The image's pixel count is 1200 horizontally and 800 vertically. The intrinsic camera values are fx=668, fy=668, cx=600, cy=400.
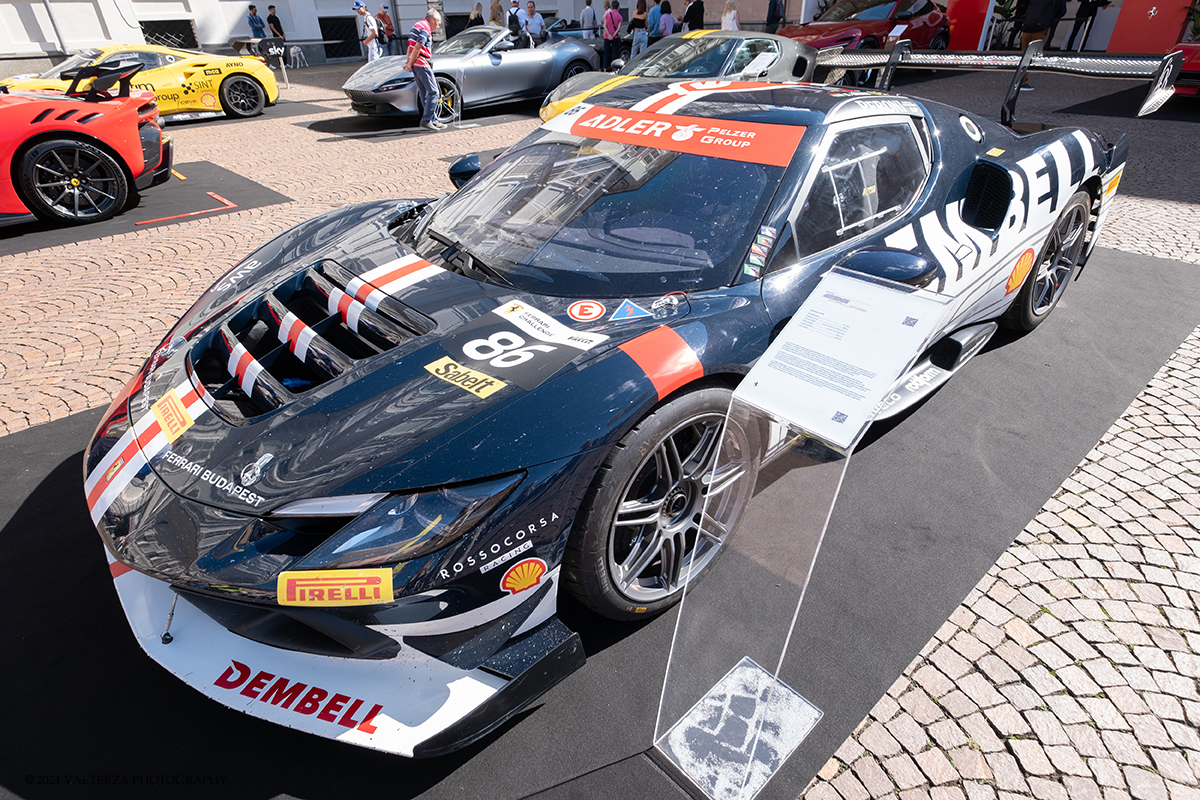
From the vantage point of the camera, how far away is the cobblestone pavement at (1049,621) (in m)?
1.73

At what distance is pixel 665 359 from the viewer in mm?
1886

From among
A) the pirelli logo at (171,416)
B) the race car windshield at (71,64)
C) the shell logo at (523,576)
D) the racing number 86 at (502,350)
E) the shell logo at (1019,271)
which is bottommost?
the shell logo at (1019,271)

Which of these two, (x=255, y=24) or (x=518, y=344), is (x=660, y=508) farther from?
(x=255, y=24)

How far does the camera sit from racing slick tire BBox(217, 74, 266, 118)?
10.3 meters

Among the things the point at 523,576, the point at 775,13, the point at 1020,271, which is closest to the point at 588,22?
the point at 775,13

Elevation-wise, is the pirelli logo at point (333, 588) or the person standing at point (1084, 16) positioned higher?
the pirelli logo at point (333, 588)

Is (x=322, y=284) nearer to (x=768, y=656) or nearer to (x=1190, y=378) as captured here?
(x=768, y=656)

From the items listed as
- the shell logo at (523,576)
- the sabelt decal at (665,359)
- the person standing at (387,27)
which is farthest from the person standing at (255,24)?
the shell logo at (523,576)

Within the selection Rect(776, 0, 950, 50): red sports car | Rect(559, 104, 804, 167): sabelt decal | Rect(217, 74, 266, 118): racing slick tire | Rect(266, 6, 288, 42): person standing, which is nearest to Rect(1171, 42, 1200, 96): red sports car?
Rect(776, 0, 950, 50): red sports car

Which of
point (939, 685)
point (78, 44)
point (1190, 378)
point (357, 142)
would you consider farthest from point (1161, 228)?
point (78, 44)

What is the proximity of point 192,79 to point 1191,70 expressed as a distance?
552 inches

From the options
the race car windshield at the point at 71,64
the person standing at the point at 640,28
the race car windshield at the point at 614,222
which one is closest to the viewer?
the race car windshield at the point at 614,222

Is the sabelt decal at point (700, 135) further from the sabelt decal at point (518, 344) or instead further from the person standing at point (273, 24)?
the person standing at point (273, 24)

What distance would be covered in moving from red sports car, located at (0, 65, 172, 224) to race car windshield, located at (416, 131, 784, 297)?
4745 mm
